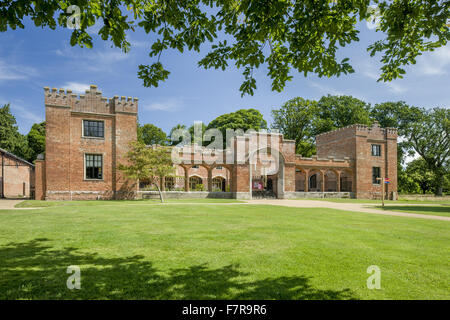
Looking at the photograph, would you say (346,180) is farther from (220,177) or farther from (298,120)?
(220,177)

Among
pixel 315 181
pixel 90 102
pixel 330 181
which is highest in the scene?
pixel 90 102

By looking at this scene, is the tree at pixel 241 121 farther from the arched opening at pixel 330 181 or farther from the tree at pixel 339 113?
the arched opening at pixel 330 181

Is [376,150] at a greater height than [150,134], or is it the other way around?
[150,134]

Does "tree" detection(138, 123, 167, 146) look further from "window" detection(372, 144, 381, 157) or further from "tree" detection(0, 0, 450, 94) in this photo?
"tree" detection(0, 0, 450, 94)

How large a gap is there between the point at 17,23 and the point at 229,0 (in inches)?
134

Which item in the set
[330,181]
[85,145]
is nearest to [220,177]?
[330,181]

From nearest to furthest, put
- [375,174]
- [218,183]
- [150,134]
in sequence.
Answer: [375,174] → [218,183] → [150,134]

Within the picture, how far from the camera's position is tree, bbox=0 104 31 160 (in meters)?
40.9

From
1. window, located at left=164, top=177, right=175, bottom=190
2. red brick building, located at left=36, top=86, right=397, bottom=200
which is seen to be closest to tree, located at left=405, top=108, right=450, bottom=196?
red brick building, located at left=36, top=86, right=397, bottom=200

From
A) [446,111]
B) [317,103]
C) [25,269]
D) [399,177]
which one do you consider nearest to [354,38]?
[25,269]

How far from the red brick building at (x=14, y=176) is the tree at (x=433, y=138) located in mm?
61602

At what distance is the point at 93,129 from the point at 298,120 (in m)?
34.9

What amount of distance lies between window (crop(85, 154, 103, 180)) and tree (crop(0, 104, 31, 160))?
26112 mm

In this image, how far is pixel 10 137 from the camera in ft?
136
